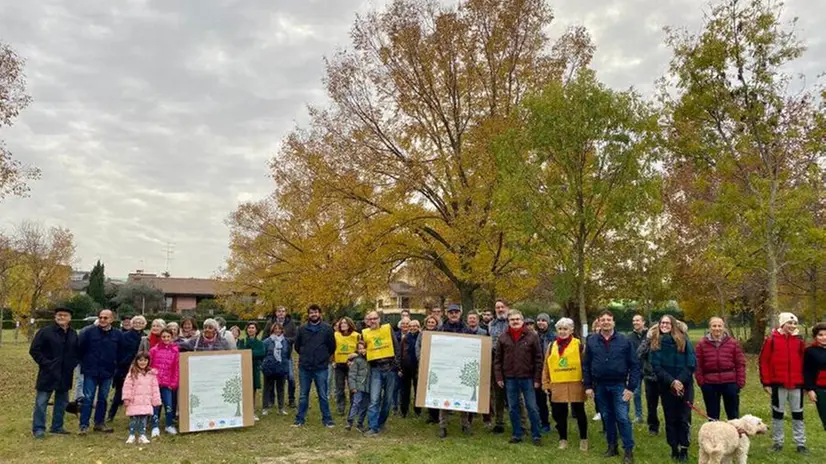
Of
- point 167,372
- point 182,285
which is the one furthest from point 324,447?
point 182,285

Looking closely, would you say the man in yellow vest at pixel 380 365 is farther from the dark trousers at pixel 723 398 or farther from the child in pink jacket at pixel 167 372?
the dark trousers at pixel 723 398

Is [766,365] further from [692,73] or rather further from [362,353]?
[692,73]

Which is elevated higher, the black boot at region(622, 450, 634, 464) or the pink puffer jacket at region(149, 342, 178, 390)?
the pink puffer jacket at region(149, 342, 178, 390)

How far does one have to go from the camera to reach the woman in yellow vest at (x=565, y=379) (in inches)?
310

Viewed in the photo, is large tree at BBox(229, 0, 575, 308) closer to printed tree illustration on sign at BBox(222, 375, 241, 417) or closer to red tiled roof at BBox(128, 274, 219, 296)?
printed tree illustration on sign at BBox(222, 375, 241, 417)

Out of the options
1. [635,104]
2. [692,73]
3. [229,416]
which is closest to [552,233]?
[635,104]

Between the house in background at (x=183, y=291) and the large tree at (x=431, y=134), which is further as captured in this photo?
the house in background at (x=183, y=291)

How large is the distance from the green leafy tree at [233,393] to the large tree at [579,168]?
7017 mm

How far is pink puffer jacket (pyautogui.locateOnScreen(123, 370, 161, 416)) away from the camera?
8.35 m

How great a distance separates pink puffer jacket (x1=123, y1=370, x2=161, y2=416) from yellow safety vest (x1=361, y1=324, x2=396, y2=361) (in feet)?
10.5

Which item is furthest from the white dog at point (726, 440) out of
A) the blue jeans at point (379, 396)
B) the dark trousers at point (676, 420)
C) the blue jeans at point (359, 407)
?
the blue jeans at point (359, 407)

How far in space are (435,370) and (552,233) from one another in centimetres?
557

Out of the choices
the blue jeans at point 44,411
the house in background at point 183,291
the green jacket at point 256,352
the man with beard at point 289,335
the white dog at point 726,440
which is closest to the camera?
the white dog at point 726,440

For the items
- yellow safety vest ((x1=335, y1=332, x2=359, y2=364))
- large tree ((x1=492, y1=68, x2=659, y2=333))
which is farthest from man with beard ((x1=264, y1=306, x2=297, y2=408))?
large tree ((x1=492, y1=68, x2=659, y2=333))
